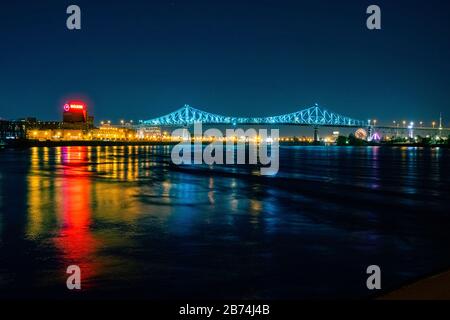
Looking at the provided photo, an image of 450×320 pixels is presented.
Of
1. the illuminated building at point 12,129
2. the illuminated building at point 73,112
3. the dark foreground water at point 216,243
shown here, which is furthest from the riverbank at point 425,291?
the illuminated building at point 73,112

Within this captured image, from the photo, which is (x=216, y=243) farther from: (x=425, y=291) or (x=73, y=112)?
(x=73, y=112)

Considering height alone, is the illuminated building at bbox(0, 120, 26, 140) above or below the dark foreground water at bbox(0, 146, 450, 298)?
above

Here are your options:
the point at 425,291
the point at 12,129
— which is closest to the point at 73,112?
the point at 12,129

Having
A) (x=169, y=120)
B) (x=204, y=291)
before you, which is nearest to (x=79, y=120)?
(x=169, y=120)

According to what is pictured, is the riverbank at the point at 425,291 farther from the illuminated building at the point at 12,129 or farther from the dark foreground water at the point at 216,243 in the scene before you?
the illuminated building at the point at 12,129

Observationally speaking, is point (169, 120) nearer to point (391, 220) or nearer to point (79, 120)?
point (79, 120)

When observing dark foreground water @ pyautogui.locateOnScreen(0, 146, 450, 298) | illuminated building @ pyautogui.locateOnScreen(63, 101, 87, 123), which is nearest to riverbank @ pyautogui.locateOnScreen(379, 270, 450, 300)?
dark foreground water @ pyautogui.locateOnScreen(0, 146, 450, 298)

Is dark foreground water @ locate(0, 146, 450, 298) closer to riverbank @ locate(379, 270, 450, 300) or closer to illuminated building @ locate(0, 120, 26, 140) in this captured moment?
riverbank @ locate(379, 270, 450, 300)

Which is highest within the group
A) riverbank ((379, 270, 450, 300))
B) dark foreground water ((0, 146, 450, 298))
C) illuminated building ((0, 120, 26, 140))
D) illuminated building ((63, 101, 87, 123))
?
illuminated building ((63, 101, 87, 123))

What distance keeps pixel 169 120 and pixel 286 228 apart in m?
176

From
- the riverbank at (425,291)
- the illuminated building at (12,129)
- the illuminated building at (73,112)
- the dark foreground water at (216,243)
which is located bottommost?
the dark foreground water at (216,243)

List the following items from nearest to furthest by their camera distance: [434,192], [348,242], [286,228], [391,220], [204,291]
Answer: [204,291]
[348,242]
[286,228]
[391,220]
[434,192]

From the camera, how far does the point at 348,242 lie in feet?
33.2

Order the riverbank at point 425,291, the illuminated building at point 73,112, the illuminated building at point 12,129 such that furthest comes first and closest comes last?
the illuminated building at point 73,112
the illuminated building at point 12,129
the riverbank at point 425,291
